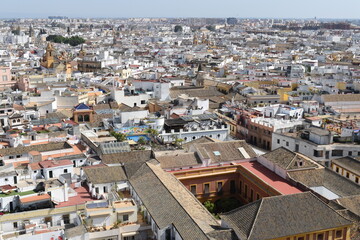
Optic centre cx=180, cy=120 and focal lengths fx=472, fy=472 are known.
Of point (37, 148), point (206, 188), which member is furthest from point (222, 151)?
point (37, 148)

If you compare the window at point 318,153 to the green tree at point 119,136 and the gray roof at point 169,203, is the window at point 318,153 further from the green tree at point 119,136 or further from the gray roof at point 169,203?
the green tree at point 119,136

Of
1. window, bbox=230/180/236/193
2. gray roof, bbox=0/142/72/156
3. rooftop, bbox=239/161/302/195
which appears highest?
rooftop, bbox=239/161/302/195

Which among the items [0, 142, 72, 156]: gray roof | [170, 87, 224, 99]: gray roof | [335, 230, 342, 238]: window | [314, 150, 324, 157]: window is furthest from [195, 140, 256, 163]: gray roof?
[170, 87, 224, 99]: gray roof

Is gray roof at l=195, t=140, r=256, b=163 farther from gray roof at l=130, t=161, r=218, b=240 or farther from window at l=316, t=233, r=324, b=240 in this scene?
window at l=316, t=233, r=324, b=240

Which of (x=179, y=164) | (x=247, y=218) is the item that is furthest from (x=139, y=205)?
(x=247, y=218)

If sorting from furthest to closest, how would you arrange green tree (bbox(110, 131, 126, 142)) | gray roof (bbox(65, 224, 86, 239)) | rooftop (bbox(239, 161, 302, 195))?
green tree (bbox(110, 131, 126, 142)) → rooftop (bbox(239, 161, 302, 195)) → gray roof (bbox(65, 224, 86, 239))

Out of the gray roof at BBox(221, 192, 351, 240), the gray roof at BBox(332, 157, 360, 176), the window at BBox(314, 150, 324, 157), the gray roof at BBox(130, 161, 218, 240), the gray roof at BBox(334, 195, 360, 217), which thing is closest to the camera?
the gray roof at BBox(221, 192, 351, 240)
